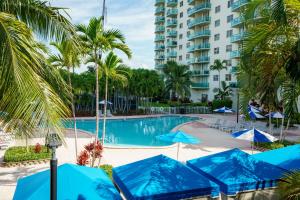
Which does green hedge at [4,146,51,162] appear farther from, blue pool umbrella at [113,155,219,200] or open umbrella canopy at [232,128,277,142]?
open umbrella canopy at [232,128,277,142]

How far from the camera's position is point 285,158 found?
873 cm

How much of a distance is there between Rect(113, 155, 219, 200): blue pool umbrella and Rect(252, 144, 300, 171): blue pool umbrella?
256cm

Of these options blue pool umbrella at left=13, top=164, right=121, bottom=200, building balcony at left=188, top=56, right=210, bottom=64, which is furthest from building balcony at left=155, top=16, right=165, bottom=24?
blue pool umbrella at left=13, top=164, right=121, bottom=200

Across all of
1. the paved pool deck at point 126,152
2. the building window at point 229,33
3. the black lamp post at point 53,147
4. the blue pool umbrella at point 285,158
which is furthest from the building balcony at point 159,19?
the black lamp post at point 53,147

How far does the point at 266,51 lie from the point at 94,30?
21.7ft

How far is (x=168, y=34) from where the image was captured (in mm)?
69625

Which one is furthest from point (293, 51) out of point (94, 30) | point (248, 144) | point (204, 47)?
point (204, 47)

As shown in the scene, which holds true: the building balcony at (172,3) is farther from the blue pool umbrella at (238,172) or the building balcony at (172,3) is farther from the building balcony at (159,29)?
the blue pool umbrella at (238,172)

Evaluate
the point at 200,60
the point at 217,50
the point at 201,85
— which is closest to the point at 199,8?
the point at 217,50

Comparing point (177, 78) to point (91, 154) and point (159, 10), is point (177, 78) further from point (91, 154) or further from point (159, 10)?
point (91, 154)

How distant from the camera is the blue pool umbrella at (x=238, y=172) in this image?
7.28 metres

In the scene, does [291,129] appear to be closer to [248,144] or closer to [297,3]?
[248,144]

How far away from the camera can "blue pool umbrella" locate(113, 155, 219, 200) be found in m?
6.38

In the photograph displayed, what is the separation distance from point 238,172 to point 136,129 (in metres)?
24.2
